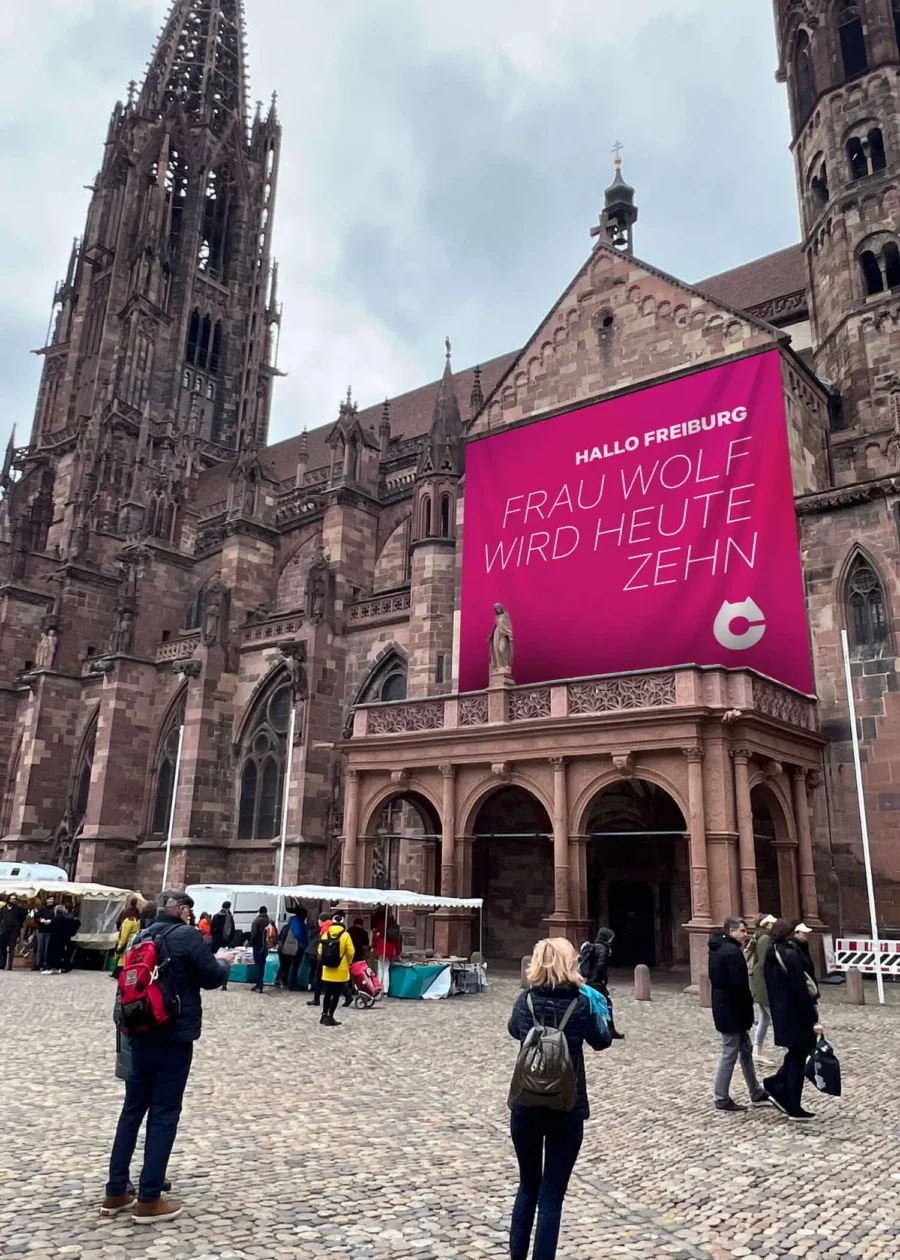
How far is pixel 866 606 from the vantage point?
62.1 feet

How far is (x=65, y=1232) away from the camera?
444 centimetres

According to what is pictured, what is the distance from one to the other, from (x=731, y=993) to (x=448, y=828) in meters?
11.8

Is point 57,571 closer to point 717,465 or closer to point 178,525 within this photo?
point 178,525

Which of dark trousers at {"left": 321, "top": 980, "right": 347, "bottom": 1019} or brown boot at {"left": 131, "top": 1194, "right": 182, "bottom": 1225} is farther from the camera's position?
dark trousers at {"left": 321, "top": 980, "right": 347, "bottom": 1019}

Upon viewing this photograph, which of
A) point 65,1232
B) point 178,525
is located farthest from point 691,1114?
point 178,525

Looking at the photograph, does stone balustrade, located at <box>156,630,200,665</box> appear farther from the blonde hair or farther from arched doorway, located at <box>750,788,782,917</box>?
the blonde hair

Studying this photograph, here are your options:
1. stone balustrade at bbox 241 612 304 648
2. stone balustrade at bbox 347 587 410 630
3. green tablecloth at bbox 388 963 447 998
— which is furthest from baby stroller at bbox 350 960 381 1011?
stone balustrade at bbox 241 612 304 648

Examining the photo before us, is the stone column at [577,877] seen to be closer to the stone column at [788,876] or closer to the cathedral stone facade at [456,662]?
the cathedral stone facade at [456,662]

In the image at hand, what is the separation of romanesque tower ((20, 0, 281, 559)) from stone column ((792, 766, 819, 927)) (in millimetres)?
31379

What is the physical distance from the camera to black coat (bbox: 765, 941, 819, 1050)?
6.95 m

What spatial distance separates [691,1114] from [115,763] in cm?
2779

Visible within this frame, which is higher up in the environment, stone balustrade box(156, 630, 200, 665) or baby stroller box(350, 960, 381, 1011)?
stone balustrade box(156, 630, 200, 665)

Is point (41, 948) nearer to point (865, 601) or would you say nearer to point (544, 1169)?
point (865, 601)

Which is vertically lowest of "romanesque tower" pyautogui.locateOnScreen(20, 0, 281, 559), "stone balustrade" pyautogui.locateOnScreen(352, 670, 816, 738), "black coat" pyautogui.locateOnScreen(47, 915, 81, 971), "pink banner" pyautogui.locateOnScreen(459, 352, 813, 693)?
"black coat" pyautogui.locateOnScreen(47, 915, 81, 971)
